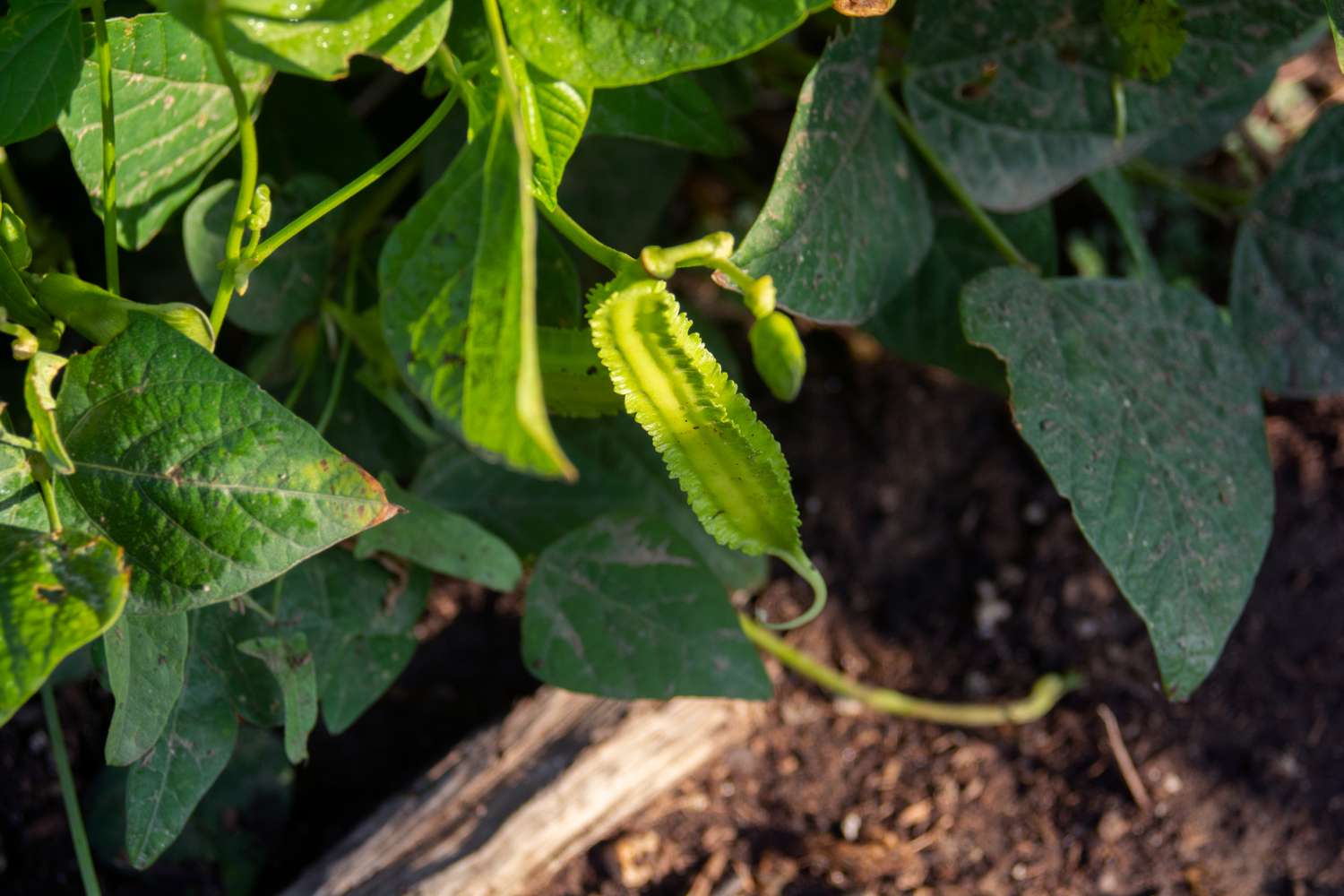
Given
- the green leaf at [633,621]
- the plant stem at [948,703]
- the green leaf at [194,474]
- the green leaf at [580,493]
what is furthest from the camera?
the plant stem at [948,703]

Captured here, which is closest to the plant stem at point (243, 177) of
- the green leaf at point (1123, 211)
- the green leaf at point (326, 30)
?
the green leaf at point (326, 30)

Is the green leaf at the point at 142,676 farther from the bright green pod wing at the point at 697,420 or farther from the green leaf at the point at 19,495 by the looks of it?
the bright green pod wing at the point at 697,420

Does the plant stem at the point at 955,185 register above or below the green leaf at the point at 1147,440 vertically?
above

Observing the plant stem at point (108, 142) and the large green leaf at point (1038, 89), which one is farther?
the large green leaf at point (1038, 89)

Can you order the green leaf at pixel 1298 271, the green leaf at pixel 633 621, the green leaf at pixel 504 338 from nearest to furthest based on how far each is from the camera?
the green leaf at pixel 504 338 < the green leaf at pixel 633 621 < the green leaf at pixel 1298 271

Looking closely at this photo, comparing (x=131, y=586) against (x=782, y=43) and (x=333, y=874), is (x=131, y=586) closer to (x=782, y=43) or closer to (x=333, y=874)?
(x=333, y=874)

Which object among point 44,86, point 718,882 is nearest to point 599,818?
point 718,882

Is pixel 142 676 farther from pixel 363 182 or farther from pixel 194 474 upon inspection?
pixel 363 182
